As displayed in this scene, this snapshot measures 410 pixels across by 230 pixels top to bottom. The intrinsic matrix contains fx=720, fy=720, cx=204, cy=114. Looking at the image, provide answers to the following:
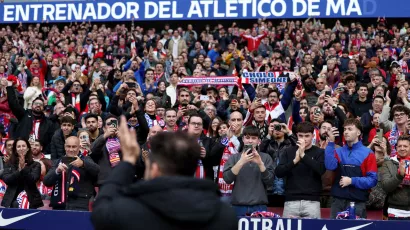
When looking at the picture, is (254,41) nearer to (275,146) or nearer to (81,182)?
(275,146)

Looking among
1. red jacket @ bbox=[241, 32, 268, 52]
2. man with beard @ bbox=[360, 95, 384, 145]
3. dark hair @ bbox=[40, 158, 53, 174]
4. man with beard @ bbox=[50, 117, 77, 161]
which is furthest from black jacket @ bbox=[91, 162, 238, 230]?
red jacket @ bbox=[241, 32, 268, 52]

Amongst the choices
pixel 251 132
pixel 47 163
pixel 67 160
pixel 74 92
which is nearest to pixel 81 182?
pixel 67 160

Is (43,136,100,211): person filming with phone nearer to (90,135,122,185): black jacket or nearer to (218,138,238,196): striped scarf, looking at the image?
(90,135,122,185): black jacket

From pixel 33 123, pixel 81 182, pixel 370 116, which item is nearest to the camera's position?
pixel 81 182

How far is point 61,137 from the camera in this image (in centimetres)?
1045

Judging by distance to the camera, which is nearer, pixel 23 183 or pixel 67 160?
pixel 67 160

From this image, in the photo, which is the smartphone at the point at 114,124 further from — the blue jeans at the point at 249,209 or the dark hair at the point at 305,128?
the dark hair at the point at 305,128

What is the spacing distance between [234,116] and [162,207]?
20.4 feet

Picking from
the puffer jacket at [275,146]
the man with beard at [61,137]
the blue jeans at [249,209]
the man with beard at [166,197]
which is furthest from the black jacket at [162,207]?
the man with beard at [61,137]

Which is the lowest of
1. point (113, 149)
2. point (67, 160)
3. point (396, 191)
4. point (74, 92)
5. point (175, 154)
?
point (396, 191)

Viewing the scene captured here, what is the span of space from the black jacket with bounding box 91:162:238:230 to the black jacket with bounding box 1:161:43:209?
19.8 ft

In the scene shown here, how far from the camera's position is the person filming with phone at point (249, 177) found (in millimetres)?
8086

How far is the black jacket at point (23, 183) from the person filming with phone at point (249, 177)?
7.77ft

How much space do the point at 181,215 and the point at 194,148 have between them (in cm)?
31
